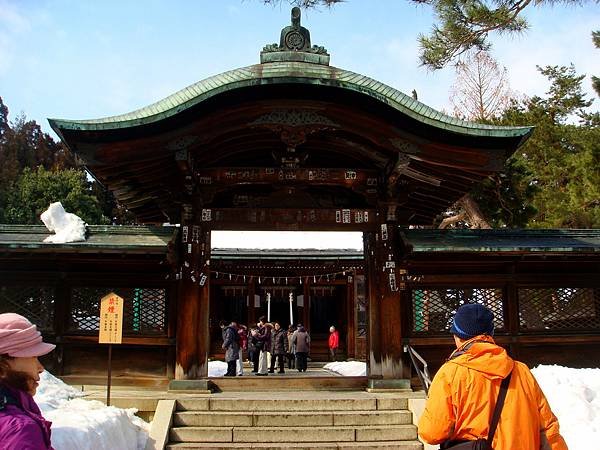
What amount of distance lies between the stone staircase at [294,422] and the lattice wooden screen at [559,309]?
3133 millimetres

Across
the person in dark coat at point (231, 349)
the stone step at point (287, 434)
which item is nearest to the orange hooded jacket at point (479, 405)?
the stone step at point (287, 434)

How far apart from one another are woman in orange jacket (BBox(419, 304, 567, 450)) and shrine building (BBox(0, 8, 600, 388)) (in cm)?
618

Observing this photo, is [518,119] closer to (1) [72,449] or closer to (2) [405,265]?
(2) [405,265]

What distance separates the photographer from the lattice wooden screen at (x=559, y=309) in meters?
10.8

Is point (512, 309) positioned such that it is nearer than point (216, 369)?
Yes

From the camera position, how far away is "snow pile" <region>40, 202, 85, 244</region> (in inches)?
388

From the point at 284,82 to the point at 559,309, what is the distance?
6.49m

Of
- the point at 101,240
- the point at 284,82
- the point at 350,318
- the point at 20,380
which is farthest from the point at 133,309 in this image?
the point at 350,318

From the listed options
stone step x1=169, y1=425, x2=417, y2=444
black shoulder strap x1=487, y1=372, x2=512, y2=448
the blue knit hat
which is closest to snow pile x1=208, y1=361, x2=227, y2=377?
stone step x1=169, y1=425, x2=417, y2=444

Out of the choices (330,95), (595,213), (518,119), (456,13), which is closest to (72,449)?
(330,95)

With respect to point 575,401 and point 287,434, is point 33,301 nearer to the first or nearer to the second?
point 287,434

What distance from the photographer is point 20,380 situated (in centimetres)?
277

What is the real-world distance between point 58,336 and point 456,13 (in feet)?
29.7

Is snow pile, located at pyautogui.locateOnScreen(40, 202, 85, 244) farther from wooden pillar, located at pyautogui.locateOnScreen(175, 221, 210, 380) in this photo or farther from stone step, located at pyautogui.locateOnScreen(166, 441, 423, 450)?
stone step, located at pyautogui.locateOnScreen(166, 441, 423, 450)
